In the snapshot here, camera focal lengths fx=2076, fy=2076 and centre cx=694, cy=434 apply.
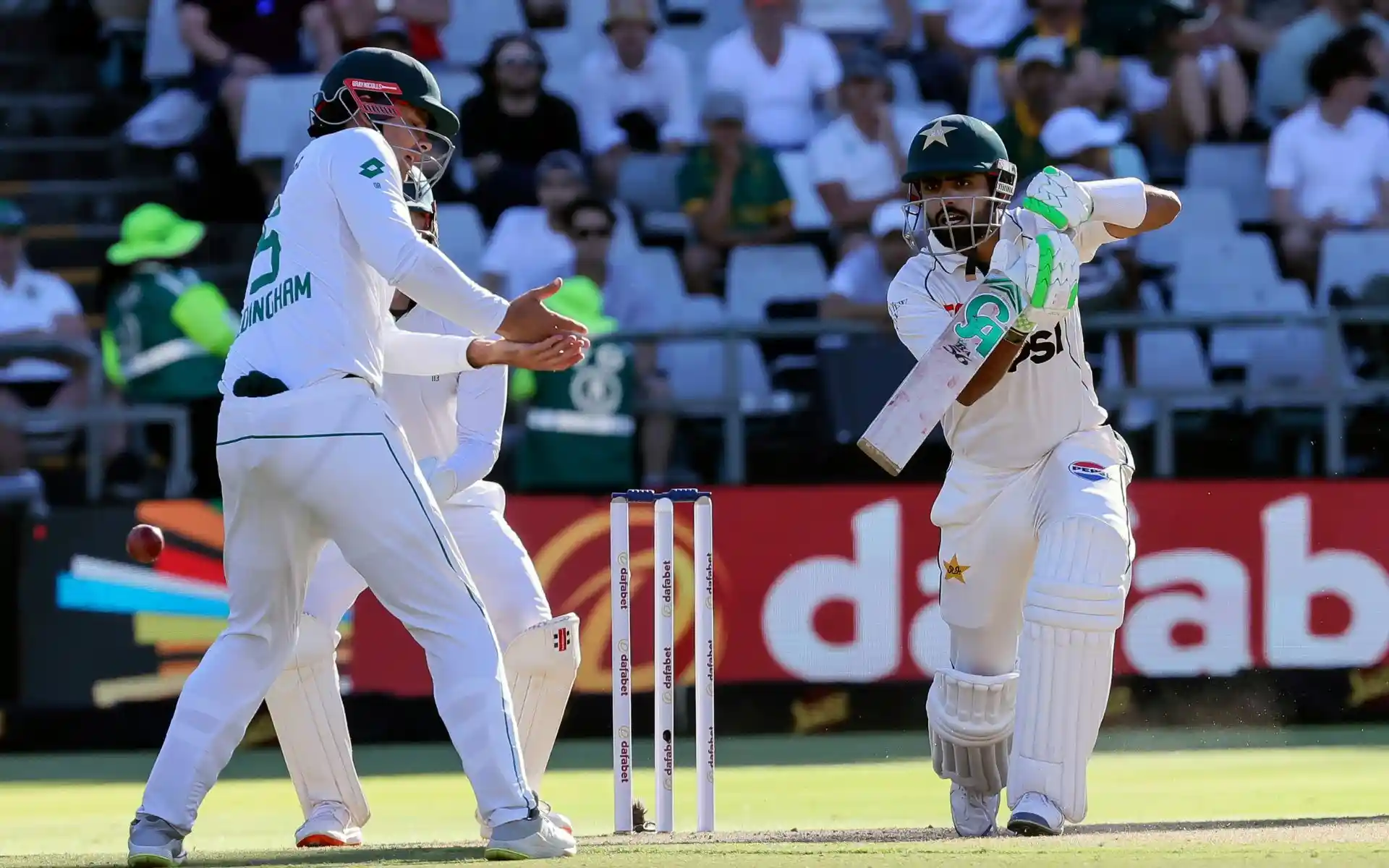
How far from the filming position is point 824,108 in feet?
38.3

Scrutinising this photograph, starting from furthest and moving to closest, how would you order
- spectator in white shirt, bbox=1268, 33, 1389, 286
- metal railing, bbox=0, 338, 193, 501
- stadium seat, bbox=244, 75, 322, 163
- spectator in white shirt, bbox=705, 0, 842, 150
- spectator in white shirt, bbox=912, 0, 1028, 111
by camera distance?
spectator in white shirt, bbox=912, 0, 1028, 111 → spectator in white shirt, bbox=705, 0, 842, 150 → stadium seat, bbox=244, 75, 322, 163 → spectator in white shirt, bbox=1268, 33, 1389, 286 → metal railing, bbox=0, 338, 193, 501

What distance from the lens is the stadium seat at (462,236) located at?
1058 centimetres

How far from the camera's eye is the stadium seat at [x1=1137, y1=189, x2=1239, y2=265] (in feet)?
34.7

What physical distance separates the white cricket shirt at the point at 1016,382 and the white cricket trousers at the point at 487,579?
1.26 m

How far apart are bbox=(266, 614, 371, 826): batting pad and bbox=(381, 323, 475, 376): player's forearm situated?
3.03ft

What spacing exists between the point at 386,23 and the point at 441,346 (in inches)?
268

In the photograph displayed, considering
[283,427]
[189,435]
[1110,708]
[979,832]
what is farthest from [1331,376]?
[283,427]

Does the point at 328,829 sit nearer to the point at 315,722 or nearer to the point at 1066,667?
the point at 315,722

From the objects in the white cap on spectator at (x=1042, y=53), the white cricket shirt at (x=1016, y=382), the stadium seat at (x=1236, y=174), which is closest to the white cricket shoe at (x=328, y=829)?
the white cricket shirt at (x=1016, y=382)

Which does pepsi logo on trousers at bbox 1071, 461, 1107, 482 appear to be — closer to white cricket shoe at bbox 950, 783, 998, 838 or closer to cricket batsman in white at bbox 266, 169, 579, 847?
white cricket shoe at bbox 950, 783, 998, 838

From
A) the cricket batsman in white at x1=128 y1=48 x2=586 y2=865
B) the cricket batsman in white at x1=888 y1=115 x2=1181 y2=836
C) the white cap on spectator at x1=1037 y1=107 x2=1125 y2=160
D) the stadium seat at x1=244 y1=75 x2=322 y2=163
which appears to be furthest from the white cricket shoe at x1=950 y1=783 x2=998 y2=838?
the stadium seat at x1=244 y1=75 x2=322 y2=163

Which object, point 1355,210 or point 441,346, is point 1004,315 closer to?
point 441,346

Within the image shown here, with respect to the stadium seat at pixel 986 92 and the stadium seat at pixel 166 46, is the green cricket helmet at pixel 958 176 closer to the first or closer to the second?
the stadium seat at pixel 986 92

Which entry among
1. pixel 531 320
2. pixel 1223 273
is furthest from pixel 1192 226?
pixel 531 320
